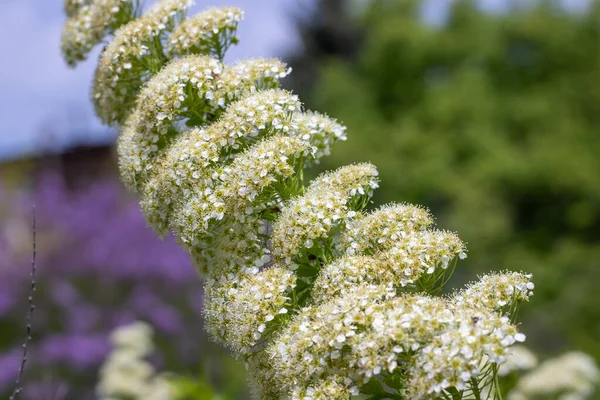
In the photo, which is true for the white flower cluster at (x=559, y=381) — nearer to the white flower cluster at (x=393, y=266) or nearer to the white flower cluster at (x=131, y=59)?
the white flower cluster at (x=393, y=266)

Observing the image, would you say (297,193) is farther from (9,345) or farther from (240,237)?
(9,345)

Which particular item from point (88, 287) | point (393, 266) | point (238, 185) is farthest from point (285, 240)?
point (88, 287)

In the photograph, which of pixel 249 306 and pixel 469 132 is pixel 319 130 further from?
pixel 469 132

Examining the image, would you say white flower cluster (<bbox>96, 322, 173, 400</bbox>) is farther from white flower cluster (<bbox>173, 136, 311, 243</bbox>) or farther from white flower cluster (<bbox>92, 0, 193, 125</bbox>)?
white flower cluster (<bbox>173, 136, 311, 243</bbox>)

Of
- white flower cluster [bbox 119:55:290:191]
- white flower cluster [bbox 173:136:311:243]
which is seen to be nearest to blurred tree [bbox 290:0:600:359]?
white flower cluster [bbox 119:55:290:191]

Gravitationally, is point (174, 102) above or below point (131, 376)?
below

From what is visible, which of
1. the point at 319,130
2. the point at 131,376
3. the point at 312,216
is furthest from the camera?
the point at 131,376
